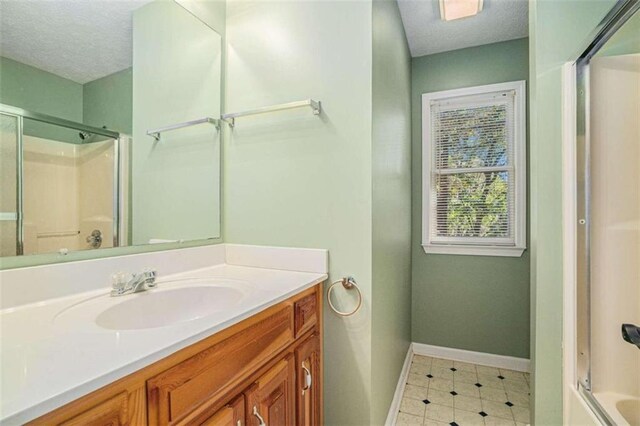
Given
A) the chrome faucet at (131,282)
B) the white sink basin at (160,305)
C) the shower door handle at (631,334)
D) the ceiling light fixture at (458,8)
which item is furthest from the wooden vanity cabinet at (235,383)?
the ceiling light fixture at (458,8)

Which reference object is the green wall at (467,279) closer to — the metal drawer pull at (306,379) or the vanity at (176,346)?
the vanity at (176,346)

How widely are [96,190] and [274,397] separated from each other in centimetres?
97

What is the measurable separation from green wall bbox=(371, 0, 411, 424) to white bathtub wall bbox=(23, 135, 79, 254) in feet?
3.74

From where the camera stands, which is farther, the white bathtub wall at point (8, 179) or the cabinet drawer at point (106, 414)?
the white bathtub wall at point (8, 179)

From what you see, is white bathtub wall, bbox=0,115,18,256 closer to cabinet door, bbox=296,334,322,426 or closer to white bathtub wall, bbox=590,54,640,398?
cabinet door, bbox=296,334,322,426

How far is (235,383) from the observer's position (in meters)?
0.84

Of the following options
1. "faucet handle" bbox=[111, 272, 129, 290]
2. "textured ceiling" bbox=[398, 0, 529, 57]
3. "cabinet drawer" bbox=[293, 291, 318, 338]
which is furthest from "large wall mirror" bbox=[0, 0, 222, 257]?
"textured ceiling" bbox=[398, 0, 529, 57]

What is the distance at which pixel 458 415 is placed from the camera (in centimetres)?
184

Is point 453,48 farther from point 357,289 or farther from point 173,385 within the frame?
point 173,385

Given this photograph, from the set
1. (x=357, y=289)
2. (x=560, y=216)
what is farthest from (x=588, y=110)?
(x=357, y=289)

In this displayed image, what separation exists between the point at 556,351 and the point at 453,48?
2.28 m

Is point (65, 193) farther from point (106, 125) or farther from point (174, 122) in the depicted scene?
point (174, 122)

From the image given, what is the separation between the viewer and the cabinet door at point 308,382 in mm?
1185

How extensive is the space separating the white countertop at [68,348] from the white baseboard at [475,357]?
6.82ft
